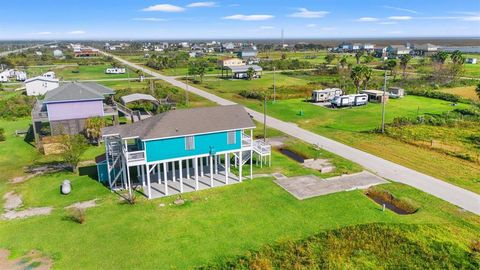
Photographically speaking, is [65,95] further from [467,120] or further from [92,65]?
[92,65]

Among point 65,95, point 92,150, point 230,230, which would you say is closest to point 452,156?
point 230,230

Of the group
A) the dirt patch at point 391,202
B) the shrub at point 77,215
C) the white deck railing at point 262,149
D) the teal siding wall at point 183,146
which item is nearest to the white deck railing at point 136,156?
the teal siding wall at point 183,146

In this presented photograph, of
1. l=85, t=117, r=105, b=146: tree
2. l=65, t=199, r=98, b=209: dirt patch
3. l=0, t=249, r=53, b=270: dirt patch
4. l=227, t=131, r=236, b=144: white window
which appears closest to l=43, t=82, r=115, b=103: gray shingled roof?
l=85, t=117, r=105, b=146: tree

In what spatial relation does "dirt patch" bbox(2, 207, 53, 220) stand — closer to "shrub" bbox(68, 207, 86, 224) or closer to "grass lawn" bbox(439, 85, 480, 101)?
"shrub" bbox(68, 207, 86, 224)

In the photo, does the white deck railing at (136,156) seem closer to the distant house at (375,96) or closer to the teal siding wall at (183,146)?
the teal siding wall at (183,146)

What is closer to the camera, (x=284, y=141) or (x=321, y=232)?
(x=321, y=232)

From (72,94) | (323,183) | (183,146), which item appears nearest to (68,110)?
(72,94)

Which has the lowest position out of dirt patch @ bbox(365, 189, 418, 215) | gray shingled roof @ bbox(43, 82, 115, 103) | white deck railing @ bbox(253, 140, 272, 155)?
dirt patch @ bbox(365, 189, 418, 215)
